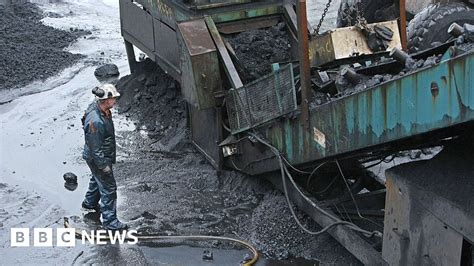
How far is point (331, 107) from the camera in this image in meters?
4.93

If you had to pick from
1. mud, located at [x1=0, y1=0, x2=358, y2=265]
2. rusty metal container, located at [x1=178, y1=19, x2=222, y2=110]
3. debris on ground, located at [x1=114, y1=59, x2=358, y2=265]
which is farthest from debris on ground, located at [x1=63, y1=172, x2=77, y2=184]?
rusty metal container, located at [x1=178, y1=19, x2=222, y2=110]

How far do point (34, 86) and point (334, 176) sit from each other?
614cm

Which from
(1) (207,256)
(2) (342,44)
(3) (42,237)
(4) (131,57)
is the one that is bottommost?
(1) (207,256)

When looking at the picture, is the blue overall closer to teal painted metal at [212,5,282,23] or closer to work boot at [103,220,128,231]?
work boot at [103,220,128,231]

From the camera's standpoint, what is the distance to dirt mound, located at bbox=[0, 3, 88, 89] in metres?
11.6

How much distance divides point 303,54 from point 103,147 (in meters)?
2.30

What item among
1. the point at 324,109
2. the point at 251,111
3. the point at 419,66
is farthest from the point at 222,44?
the point at 419,66

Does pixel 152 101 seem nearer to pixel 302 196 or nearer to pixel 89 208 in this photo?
pixel 89 208

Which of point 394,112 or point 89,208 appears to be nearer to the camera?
point 394,112

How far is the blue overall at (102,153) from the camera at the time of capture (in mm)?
6539

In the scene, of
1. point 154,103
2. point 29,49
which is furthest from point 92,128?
point 29,49

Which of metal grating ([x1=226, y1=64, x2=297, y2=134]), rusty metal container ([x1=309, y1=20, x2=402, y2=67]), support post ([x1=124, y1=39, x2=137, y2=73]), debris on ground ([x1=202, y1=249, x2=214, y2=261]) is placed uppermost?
rusty metal container ([x1=309, y1=20, x2=402, y2=67])

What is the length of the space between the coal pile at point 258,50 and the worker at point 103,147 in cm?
132

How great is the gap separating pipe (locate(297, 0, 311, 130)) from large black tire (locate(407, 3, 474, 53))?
231 centimetres
